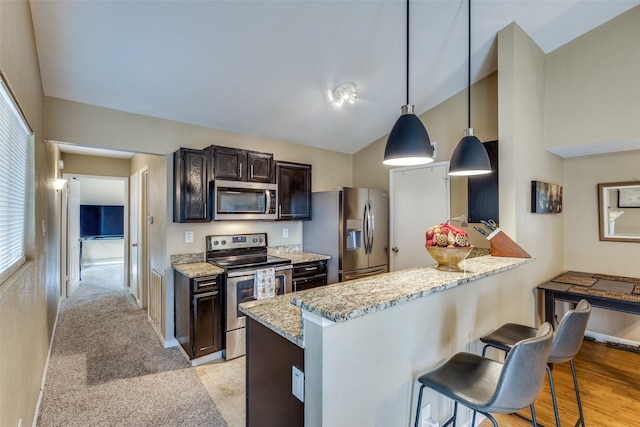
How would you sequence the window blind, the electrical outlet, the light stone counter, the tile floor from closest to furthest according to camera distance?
the window blind → the electrical outlet → the tile floor → the light stone counter

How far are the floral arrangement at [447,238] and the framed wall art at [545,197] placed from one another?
1399mm

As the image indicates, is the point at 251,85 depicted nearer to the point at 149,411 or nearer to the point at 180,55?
the point at 180,55

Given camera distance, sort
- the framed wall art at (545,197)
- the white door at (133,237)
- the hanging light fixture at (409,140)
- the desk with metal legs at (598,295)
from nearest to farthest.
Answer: the hanging light fixture at (409,140) < the desk with metal legs at (598,295) < the framed wall art at (545,197) < the white door at (133,237)

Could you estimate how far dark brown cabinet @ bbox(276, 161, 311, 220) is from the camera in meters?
3.79

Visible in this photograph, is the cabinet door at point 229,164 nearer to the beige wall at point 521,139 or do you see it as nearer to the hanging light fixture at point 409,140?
the hanging light fixture at point 409,140

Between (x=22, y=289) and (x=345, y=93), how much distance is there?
2968mm

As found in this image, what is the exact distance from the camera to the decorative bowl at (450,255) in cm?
188

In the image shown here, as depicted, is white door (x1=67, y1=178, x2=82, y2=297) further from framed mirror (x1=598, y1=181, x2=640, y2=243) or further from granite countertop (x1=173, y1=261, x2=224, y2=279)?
framed mirror (x1=598, y1=181, x2=640, y2=243)

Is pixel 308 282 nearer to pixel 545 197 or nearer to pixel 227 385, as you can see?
pixel 227 385

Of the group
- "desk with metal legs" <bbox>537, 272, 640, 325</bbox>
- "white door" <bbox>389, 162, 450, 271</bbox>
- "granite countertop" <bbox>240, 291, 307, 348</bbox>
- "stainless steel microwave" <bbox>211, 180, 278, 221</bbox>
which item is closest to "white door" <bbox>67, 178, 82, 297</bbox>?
"stainless steel microwave" <bbox>211, 180, 278, 221</bbox>

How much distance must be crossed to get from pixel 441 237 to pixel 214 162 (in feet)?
7.77

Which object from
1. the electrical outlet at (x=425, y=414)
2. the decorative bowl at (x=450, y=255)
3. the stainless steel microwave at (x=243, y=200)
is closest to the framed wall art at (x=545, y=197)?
the decorative bowl at (x=450, y=255)

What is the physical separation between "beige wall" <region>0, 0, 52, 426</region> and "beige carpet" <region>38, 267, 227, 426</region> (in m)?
0.25

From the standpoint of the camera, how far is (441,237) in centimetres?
193
